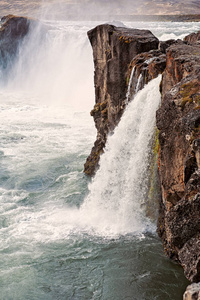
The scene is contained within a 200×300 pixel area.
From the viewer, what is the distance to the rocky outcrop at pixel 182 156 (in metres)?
7.25

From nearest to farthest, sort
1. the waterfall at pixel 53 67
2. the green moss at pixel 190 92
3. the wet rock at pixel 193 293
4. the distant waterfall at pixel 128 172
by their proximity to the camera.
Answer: the wet rock at pixel 193 293 → the green moss at pixel 190 92 → the distant waterfall at pixel 128 172 → the waterfall at pixel 53 67

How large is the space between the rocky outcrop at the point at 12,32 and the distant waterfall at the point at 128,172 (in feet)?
96.0

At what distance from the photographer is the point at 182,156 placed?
8430 mm

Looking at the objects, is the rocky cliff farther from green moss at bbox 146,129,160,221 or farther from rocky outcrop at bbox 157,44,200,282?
green moss at bbox 146,129,160,221

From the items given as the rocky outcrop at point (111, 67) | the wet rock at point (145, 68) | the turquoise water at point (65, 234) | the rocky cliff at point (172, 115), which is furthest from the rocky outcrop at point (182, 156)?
the rocky outcrop at point (111, 67)

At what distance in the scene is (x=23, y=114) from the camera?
29125 mm

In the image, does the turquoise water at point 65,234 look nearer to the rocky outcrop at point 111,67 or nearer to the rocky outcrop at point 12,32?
the rocky outcrop at point 111,67

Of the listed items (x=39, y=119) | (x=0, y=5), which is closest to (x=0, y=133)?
(x=39, y=119)

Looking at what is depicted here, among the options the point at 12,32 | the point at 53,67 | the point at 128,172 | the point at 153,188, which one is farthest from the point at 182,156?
the point at 12,32

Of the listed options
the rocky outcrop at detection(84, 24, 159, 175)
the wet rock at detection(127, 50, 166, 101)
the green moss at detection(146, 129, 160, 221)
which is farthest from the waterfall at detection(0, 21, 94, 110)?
the green moss at detection(146, 129, 160, 221)

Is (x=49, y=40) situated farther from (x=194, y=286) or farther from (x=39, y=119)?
(x=194, y=286)

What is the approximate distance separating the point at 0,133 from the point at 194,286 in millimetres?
20370

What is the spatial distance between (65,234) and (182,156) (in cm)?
565

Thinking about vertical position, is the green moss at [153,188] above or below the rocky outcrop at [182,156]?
below
